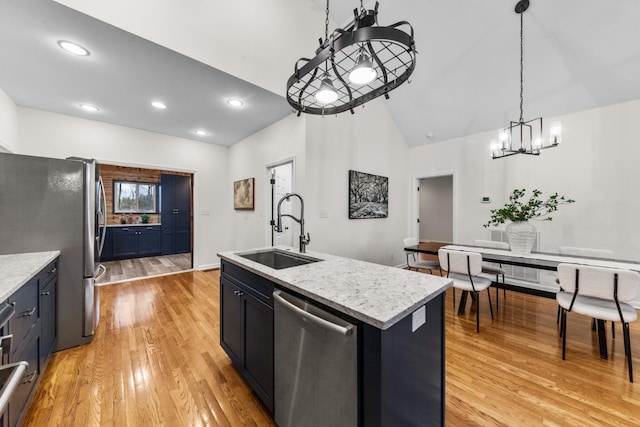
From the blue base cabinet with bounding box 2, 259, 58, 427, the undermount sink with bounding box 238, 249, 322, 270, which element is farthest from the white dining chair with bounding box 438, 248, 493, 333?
the blue base cabinet with bounding box 2, 259, 58, 427

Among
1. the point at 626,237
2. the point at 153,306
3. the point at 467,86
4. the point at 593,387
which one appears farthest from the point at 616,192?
the point at 153,306

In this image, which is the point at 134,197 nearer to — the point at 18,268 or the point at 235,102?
the point at 235,102

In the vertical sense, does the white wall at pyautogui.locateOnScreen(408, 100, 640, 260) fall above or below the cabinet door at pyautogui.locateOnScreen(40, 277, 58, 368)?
above

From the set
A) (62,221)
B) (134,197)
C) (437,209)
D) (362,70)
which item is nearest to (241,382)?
(62,221)

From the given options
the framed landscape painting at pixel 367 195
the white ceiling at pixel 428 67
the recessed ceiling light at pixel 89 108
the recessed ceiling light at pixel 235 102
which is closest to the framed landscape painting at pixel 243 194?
the white ceiling at pixel 428 67

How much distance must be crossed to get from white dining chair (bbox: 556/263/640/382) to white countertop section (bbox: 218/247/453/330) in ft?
4.87

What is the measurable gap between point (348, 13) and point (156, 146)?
149 inches

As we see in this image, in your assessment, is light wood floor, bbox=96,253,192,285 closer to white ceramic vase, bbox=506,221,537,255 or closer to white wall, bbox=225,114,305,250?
white wall, bbox=225,114,305,250

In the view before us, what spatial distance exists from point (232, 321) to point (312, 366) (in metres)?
0.94

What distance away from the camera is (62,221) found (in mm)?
2127

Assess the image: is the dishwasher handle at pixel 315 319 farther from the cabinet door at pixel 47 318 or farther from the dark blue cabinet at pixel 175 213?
the dark blue cabinet at pixel 175 213

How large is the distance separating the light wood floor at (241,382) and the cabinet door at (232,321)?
21 cm

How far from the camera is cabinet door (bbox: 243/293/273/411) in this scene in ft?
4.59

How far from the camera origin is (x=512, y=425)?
4.62 feet
